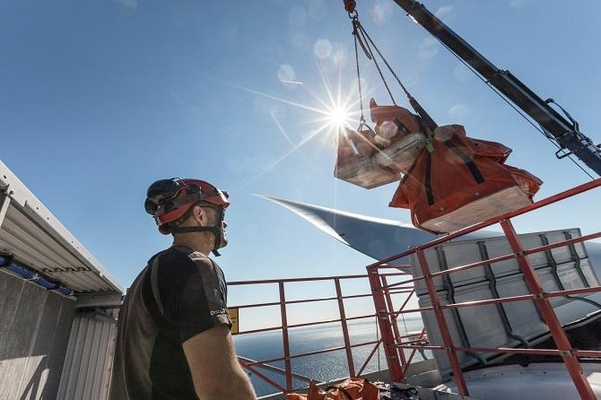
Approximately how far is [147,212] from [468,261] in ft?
17.5

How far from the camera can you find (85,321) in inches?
180

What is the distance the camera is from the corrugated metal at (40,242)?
184 cm

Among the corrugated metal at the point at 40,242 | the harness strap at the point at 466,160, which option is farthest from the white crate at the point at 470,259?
the corrugated metal at the point at 40,242

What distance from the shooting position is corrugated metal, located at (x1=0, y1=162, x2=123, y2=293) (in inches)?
72.6

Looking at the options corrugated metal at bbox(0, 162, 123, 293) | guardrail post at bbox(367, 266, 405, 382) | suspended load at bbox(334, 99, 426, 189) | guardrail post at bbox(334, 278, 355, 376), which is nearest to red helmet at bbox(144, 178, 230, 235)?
corrugated metal at bbox(0, 162, 123, 293)

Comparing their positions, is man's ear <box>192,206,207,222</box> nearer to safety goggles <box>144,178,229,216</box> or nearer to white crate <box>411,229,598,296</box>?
safety goggles <box>144,178,229,216</box>

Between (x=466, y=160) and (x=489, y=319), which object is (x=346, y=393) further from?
(x=489, y=319)

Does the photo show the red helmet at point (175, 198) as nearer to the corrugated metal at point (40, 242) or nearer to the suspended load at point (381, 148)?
the corrugated metal at point (40, 242)

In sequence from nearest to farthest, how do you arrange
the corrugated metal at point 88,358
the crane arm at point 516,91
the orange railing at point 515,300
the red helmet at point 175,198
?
1. the red helmet at point 175,198
2. the orange railing at point 515,300
3. the corrugated metal at point 88,358
4. the crane arm at point 516,91

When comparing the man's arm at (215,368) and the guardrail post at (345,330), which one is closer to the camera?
the man's arm at (215,368)

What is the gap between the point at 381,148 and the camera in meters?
3.74

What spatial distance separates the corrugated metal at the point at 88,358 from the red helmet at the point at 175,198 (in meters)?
3.95

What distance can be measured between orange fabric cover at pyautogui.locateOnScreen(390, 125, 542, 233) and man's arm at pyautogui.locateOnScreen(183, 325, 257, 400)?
2.95 m

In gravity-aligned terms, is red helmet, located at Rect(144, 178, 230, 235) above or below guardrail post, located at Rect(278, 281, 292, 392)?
above
